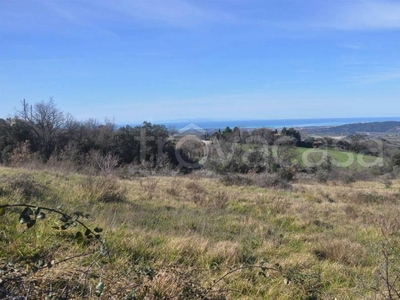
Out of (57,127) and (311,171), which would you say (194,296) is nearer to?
(57,127)

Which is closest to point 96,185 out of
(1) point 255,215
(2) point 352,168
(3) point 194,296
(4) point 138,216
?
(4) point 138,216

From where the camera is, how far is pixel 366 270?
4.33 meters

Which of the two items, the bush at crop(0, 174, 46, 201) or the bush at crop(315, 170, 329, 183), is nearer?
the bush at crop(0, 174, 46, 201)

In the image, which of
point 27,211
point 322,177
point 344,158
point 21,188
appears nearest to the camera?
point 27,211

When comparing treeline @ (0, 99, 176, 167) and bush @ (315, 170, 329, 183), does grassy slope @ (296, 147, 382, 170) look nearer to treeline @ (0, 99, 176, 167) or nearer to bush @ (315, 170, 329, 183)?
bush @ (315, 170, 329, 183)

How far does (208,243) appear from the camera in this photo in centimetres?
432

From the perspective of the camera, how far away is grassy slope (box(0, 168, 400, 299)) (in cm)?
305

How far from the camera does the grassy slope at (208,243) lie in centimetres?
305

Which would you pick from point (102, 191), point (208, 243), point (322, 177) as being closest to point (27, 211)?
point (208, 243)

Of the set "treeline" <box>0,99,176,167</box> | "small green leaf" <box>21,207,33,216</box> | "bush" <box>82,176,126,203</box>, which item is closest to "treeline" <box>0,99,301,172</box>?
"treeline" <box>0,99,176,167</box>

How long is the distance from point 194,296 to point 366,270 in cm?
283

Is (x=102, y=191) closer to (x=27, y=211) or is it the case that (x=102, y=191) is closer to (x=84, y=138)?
(x=27, y=211)

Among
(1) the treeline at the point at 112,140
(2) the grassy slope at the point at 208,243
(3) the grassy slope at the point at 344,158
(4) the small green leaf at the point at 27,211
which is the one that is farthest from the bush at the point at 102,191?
(3) the grassy slope at the point at 344,158

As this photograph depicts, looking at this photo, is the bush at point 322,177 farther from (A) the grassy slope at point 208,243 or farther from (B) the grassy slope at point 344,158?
(A) the grassy slope at point 208,243
